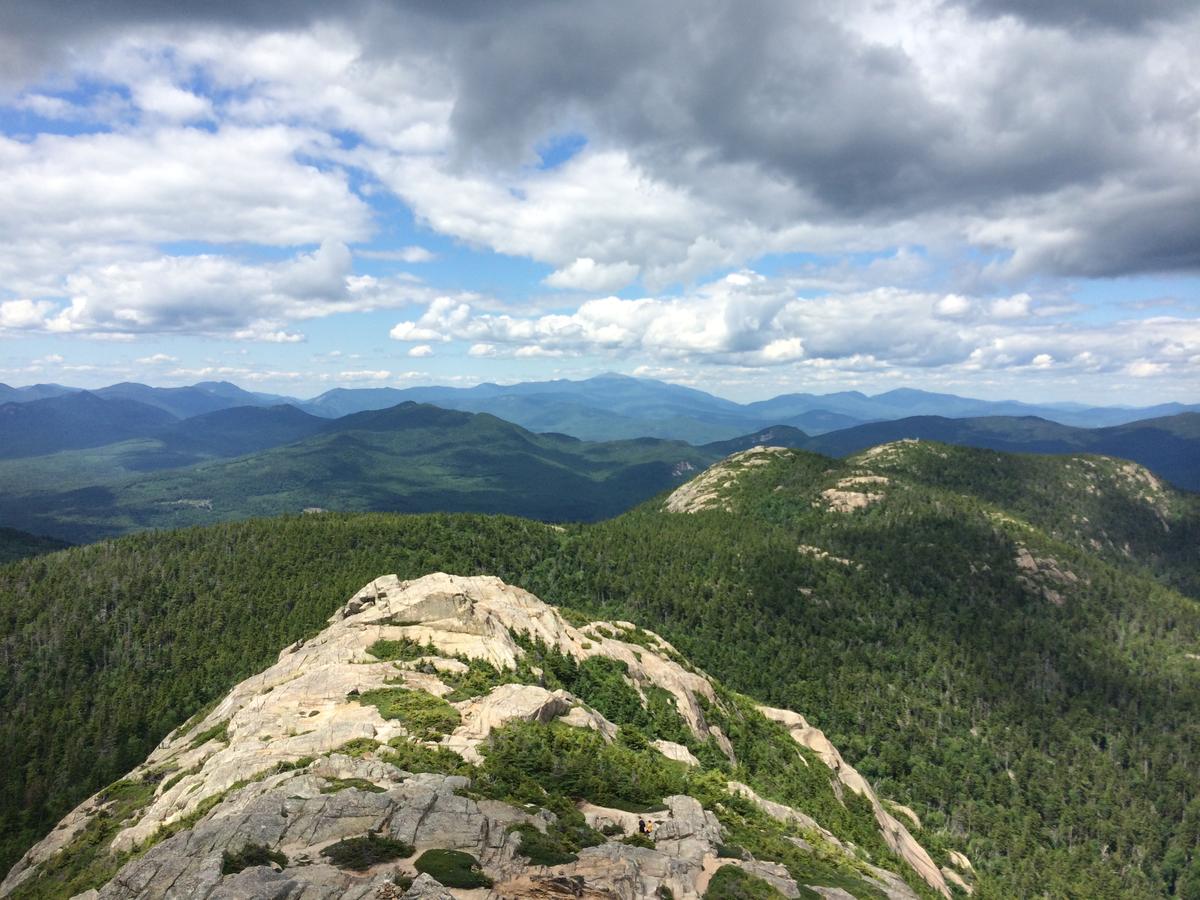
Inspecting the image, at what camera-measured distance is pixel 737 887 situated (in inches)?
1446

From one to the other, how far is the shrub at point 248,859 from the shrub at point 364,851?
2.37 meters

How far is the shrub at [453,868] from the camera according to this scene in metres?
32.0

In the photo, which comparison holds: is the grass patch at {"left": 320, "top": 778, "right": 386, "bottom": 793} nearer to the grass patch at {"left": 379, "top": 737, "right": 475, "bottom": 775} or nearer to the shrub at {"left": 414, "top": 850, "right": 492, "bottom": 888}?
the grass patch at {"left": 379, "top": 737, "right": 475, "bottom": 775}

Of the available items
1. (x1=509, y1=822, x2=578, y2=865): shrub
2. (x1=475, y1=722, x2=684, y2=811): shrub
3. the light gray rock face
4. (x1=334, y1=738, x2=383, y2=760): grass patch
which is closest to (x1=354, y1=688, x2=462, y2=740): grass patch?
(x1=334, y1=738, x2=383, y2=760): grass patch

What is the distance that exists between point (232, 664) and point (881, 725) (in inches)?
7959

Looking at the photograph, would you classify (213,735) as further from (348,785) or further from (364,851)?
(364,851)

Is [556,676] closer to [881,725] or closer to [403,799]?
[403,799]

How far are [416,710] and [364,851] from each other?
26.2 meters

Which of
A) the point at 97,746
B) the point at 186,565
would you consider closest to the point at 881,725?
the point at 97,746

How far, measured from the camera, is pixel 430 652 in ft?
263

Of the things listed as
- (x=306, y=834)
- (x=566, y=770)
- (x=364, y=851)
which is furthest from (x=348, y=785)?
(x=566, y=770)

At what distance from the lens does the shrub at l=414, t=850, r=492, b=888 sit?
105ft

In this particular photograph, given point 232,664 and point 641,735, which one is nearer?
point 641,735

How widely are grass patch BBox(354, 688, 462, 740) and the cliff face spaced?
309mm
